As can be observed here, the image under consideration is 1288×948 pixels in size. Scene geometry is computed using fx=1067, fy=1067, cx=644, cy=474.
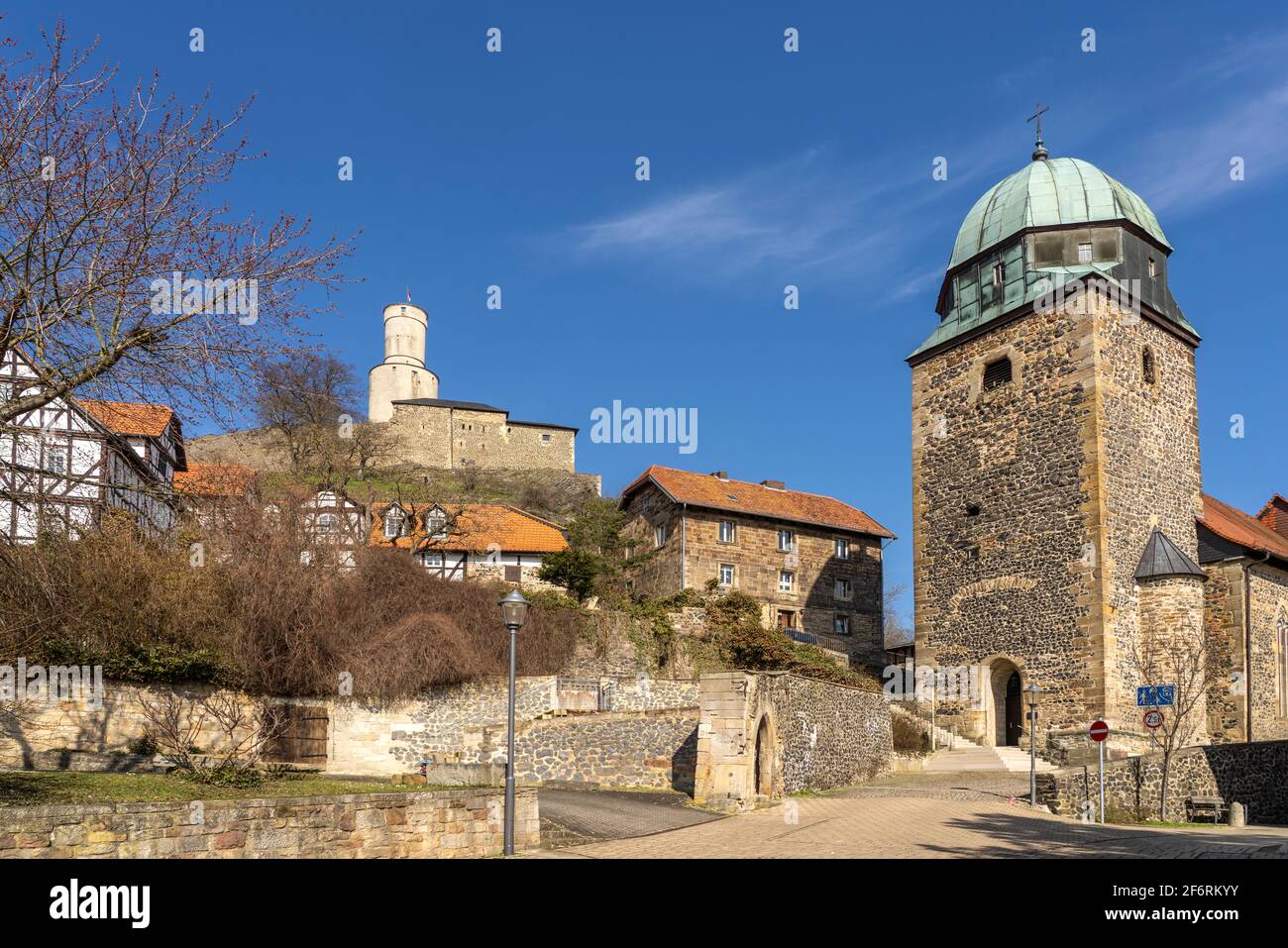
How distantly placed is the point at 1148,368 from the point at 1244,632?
7.40 meters

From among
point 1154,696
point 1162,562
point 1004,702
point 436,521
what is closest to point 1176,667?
point 1162,562

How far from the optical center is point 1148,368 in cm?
2916

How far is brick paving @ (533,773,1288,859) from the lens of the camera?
12516 millimetres

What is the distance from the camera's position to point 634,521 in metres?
39.8

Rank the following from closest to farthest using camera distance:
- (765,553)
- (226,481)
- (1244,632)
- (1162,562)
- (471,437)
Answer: (226,481) → (1162,562) → (1244,632) → (765,553) → (471,437)

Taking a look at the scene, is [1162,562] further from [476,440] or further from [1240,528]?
[476,440]

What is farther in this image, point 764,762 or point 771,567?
point 771,567

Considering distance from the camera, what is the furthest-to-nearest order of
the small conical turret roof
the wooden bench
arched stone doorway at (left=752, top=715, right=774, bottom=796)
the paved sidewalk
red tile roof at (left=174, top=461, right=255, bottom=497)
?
the small conical turret roof, red tile roof at (left=174, top=461, right=255, bottom=497), the wooden bench, arched stone doorway at (left=752, top=715, right=774, bottom=796), the paved sidewalk

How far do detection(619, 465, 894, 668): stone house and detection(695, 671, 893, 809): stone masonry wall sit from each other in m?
12.1

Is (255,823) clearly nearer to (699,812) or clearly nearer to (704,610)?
(699,812)

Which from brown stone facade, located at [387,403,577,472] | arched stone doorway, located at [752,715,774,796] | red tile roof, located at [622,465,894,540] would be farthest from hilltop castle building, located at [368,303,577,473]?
arched stone doorway, located at [752,715,774,796]

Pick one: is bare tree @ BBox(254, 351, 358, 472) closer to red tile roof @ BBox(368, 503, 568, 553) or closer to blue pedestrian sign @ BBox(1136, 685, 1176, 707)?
red tile roof @ BBox(368, 503, 568, 553)
